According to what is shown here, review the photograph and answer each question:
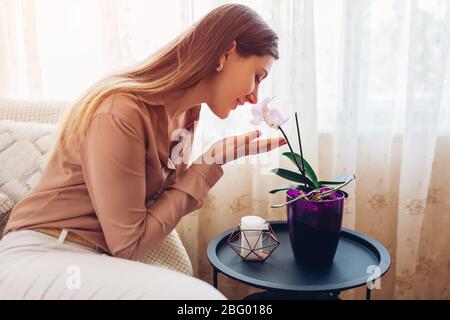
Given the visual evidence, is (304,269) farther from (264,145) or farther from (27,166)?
(27,166)

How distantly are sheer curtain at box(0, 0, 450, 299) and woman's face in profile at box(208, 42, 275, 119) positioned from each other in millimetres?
498

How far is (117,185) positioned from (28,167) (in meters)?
0.50

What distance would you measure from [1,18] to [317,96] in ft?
3.85

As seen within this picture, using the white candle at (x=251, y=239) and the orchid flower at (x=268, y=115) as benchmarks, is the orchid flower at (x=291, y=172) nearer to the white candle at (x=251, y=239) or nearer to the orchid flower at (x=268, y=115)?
the orchid flower at (x=268, y=115)

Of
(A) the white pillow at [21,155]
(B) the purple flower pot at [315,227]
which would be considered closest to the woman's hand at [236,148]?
(B) the purple flower pot at [315,227]

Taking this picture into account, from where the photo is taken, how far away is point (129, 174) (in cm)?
94

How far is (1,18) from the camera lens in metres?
1.70

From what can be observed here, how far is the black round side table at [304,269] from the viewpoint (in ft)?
3.57

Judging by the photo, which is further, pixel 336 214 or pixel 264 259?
pixel 264 259

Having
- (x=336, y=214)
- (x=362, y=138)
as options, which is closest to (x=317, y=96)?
(x=362, y=138)

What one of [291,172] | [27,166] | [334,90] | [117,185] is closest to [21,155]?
[27,166]

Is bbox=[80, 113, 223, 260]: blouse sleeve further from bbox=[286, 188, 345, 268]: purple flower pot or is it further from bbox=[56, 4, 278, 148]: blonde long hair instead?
bbox=[286, 188, 345, 268]: purple flower pot

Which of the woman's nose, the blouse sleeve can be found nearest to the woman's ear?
the woman's nose
